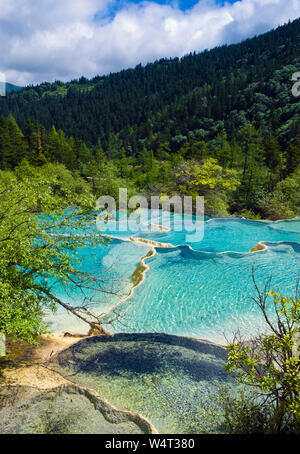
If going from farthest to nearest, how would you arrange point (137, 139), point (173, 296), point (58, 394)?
1. point (137, 139)
2. point (173, 296)
3. point (58, 394)

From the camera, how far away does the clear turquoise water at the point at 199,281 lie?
726 centimetres

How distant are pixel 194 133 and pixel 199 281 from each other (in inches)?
1888

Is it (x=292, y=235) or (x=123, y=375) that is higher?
(x=292, y=235)

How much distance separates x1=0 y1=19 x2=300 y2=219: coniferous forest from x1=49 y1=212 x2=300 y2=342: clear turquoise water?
7465 millimetres

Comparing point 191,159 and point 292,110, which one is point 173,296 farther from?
point 292,110

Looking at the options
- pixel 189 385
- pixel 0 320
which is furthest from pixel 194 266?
pixel 0 320

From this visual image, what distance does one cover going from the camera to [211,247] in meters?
13.3

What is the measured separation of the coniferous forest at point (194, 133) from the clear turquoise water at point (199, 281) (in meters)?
7.46

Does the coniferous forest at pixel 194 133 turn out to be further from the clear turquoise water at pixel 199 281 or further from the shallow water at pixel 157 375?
the shallow water at pixel 157 375

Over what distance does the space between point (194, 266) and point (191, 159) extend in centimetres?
1455

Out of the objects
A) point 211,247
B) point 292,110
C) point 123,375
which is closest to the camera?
point 123,375

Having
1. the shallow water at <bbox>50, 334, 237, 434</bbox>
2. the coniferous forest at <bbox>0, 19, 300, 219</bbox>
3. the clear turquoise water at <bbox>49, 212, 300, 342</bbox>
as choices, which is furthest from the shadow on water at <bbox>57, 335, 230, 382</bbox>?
the coniferous forest at <bbox>0, 19, 300, 219</bbox>

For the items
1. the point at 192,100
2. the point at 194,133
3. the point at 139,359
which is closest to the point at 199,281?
the point at 139,359

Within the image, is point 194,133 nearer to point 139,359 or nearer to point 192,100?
point 192,100
